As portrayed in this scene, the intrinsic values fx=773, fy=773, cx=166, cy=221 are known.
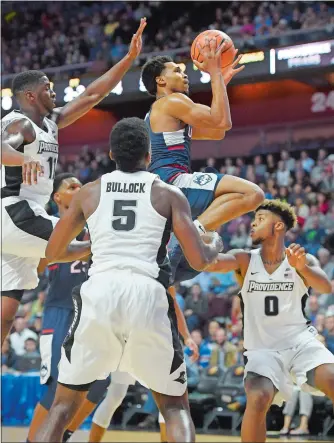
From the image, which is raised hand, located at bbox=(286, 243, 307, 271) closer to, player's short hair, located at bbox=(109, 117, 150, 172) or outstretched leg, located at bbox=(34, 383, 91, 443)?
player's short hair, located at bbox=(109, 117, 150, 172)

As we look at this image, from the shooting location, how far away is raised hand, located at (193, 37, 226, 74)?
5.39 m

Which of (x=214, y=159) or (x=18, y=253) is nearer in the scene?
(x=18, y=253)

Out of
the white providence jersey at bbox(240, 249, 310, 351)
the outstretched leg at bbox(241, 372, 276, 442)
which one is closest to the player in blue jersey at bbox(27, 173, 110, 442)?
the white providence jersey at bbox(240, 249, 310, 351)

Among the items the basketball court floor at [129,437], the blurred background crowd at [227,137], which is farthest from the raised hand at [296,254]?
the blurred background crowd at [227,137]

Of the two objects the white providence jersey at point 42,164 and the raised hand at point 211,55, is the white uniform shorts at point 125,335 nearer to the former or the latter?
the white providence jersey at point 42,164

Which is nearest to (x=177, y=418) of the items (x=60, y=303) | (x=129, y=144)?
(x=129, y=144)

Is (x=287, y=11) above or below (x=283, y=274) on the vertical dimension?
above

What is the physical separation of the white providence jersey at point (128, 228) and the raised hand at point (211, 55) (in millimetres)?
1591

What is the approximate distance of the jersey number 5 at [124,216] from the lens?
4.02 metres

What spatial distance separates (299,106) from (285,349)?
13.3 meters

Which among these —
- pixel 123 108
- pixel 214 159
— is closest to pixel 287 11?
pixel 214 159

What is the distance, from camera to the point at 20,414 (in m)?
11.0

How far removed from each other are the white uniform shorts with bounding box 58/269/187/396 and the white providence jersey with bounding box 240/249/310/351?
2.19 metres

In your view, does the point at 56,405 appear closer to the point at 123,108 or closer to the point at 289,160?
the point at 289,160
